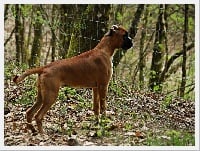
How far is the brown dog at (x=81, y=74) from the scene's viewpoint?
7844 millimetres

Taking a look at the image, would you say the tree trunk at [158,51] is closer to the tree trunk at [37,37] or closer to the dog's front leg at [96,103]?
the tree trunk at [37,37]

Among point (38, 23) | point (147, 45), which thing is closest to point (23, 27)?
point (38, 23)

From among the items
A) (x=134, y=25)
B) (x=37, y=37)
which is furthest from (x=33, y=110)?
(x=37, y=37)

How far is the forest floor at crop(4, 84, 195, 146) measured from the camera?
7801mm

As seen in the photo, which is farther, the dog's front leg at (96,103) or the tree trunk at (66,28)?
the tree trunk at (66,28)

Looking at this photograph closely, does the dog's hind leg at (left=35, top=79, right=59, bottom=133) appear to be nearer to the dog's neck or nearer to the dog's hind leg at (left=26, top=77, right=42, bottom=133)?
the dog's hind leg at (left=26, top=77, right=42, bottom=133)

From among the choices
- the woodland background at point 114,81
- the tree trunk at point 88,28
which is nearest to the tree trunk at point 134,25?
the woodland background at point 114,81

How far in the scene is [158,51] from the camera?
41.2ft

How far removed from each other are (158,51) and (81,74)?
4643 mm

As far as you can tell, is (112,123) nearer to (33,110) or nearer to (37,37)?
(33,110)

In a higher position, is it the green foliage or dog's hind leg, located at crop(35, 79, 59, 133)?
dog's hind leg, located at crop(35, 79, 59, 133)

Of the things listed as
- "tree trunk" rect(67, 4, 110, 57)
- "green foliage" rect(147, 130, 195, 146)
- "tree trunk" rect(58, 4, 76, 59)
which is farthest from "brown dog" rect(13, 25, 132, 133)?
"tree trunk" rect(58, 4, 76, 59)

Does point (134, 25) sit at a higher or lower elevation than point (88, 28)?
higher

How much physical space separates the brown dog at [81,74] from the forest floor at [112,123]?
25 cm
